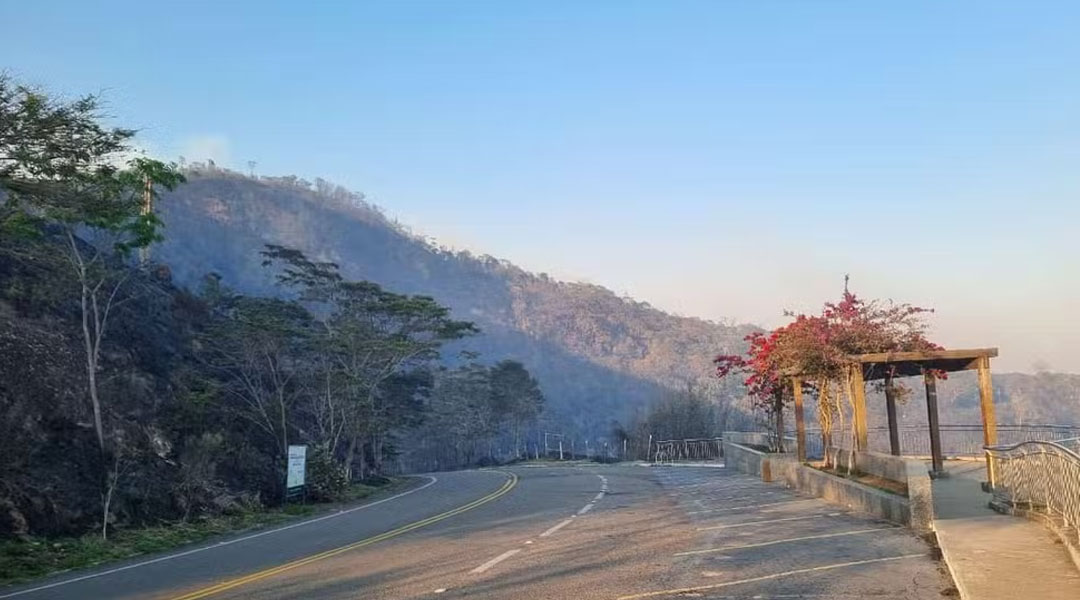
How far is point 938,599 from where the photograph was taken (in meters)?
8.38

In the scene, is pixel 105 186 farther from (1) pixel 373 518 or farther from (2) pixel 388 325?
(2) pixel 388 325

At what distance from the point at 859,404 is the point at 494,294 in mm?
167033

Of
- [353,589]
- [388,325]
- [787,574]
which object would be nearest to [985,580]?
[787,574]

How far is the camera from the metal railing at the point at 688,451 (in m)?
50.3

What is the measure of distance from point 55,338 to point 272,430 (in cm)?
946

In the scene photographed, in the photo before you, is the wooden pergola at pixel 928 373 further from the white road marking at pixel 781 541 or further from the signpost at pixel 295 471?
the signpost at pixel 295 471

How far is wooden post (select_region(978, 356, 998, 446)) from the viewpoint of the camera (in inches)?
786

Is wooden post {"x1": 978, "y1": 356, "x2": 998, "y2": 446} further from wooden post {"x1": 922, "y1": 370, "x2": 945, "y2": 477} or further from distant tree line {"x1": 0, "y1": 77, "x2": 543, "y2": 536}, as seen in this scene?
distant tree line {"x1": 0, "y1": 77, "x2": 543, "y2": 536}

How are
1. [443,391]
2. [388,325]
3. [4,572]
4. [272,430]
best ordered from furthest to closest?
[443,391]
[388,325]
[272,430]
[4,572]

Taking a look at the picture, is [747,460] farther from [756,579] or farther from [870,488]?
[756,579]

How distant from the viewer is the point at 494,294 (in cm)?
18725

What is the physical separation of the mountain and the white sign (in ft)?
304

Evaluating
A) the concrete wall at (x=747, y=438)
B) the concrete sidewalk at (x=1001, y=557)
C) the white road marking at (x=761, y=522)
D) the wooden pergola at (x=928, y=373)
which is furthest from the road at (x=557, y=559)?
the concrete wall at (x=747, y=438)

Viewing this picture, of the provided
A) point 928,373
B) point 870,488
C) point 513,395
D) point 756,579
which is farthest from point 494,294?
point 756,579
